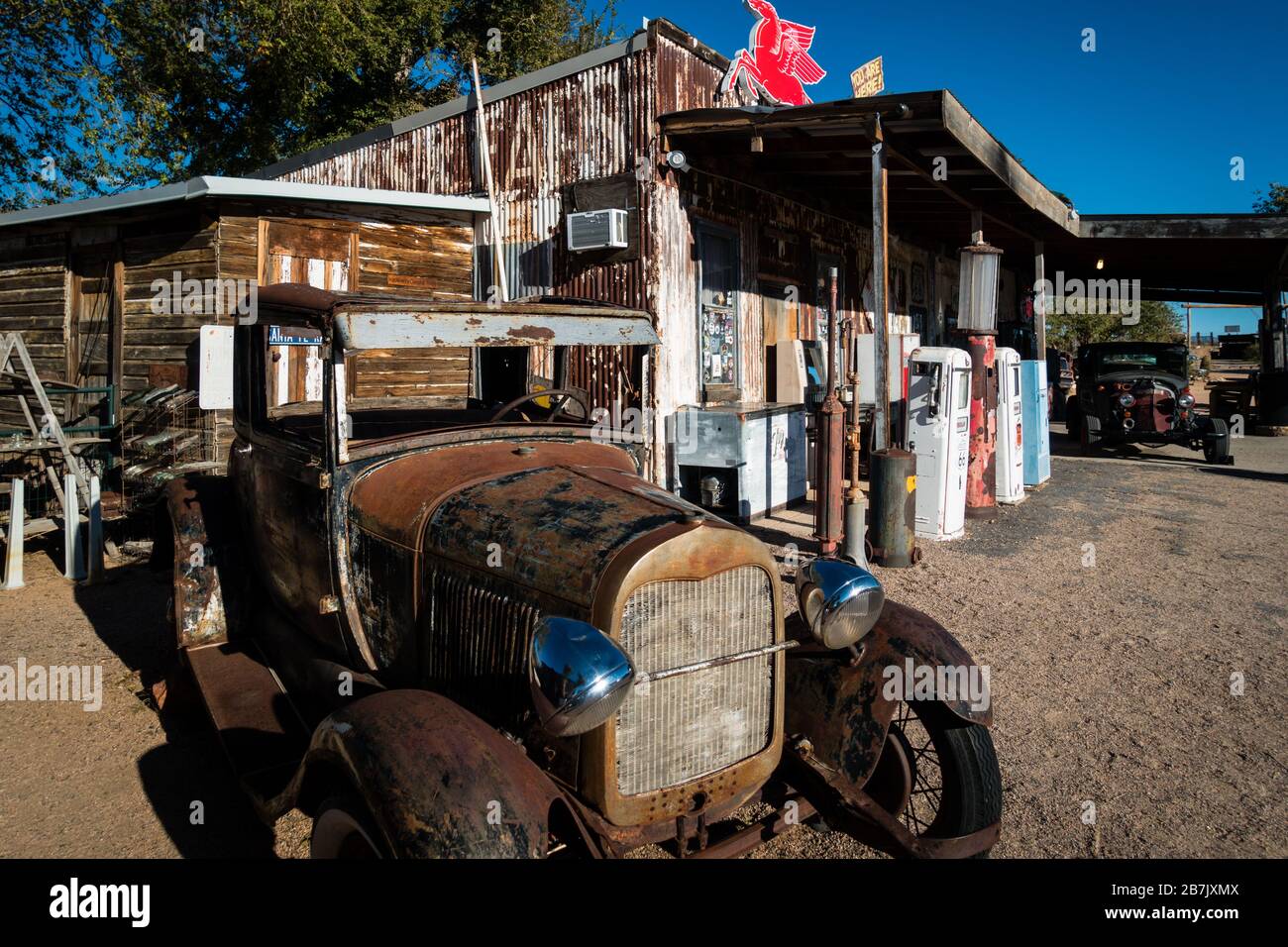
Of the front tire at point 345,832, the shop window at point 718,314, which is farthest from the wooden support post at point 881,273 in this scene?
the front tire at point 345,832

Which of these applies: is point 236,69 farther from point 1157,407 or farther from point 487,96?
point 1157,407

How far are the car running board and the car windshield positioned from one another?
49.1ft

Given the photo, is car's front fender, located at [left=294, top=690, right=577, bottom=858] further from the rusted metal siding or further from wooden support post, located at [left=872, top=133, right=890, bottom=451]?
the rusted metal siding

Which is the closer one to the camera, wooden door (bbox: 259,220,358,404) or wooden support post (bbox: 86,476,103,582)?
wooden support post (bbox: 86,476,103,582)

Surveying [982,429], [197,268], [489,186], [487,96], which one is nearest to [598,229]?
[489,186]

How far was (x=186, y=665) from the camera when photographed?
157 inches

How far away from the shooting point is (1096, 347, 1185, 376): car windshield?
1466 cm

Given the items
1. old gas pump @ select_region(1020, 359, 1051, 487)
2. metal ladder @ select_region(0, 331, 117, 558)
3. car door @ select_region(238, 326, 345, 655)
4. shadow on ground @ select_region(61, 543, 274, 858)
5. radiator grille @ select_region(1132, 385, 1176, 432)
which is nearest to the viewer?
shadow on ground @ select_region(61, 543, 274, 858)

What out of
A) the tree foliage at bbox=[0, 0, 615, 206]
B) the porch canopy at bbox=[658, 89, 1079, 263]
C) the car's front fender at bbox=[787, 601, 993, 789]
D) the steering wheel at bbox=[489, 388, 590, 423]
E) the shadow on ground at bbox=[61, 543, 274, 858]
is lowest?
the shadow on ground at bbox=[61, 543, 274, 858]

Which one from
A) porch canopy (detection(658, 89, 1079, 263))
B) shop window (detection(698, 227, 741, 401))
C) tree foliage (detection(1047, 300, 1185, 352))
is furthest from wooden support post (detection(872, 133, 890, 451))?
tree foliage (detection(1047, 300, 1185, 352))

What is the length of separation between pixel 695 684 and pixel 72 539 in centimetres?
636

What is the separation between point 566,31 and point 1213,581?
23143 mm
